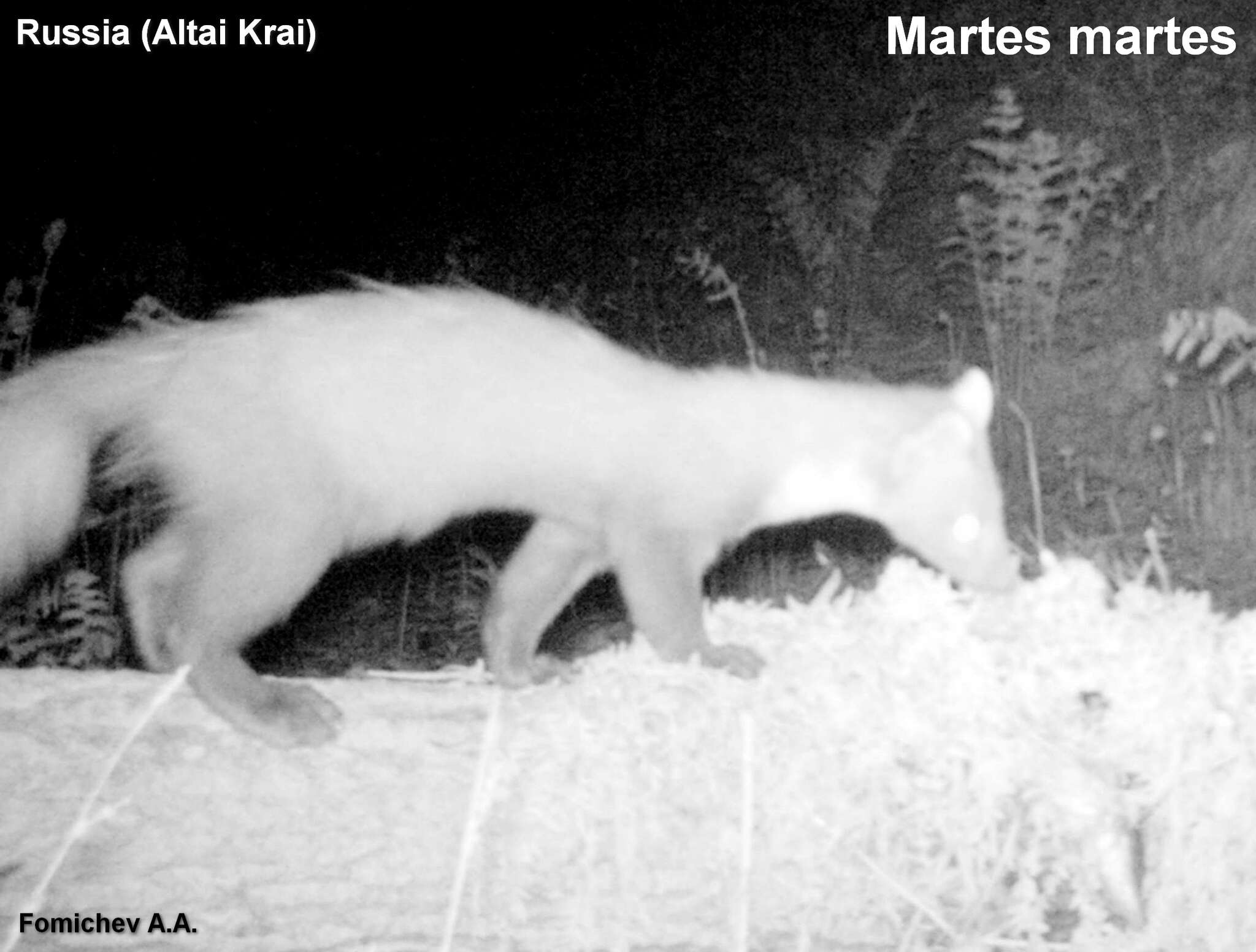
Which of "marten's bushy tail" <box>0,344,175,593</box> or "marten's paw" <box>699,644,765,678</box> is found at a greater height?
"marten's bushy tail" <box>0,344,175,593</box>

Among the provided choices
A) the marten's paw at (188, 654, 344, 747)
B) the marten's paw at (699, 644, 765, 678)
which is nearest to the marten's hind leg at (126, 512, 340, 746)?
the marten's paw at (188, 654, 344, 747)

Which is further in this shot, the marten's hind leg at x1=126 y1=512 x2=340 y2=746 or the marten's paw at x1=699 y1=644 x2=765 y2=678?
the marten's paw at x1=699 y1=644 x2=765 y2=678

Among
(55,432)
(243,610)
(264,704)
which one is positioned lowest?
(264,704)

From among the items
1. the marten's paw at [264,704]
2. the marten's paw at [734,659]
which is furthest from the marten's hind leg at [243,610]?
the marten's paw at [734,659]

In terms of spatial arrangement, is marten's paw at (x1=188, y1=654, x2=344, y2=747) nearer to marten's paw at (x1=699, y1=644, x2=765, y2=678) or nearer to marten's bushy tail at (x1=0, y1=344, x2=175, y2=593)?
marten's bushy tail at (x1=0, y1=344, x2=175, y2=593)

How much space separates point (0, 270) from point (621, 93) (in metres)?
2.44

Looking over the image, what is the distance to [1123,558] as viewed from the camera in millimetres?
4141

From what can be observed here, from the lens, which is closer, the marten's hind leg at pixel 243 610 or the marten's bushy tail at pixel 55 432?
the marten's hind leg at pixel 243 610

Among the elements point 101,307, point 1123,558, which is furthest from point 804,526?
point 101,307

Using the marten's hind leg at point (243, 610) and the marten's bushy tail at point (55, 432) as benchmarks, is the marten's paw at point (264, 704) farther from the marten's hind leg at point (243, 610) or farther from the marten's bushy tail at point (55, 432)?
the marten's bushy tail at point (55, 432)

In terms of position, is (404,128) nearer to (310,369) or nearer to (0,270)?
(0,270)

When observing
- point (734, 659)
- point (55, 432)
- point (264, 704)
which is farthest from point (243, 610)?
point (734, 659)

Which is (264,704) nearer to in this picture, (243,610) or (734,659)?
(243,610)

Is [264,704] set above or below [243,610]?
below
